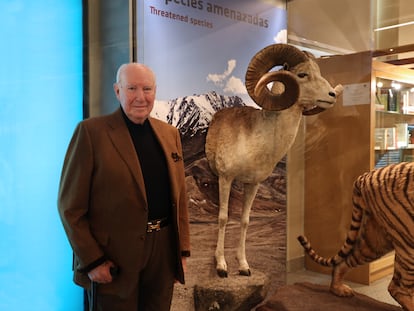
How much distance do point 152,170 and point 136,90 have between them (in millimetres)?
401

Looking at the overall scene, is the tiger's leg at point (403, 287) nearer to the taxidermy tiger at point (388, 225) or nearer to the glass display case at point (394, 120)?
the taxidermy tiger at point (388, 225)

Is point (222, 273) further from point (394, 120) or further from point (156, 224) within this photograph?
point (394, 120)

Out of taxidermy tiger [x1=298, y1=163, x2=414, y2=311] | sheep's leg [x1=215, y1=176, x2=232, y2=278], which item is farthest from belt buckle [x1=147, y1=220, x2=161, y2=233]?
taxidermy tiger [x1=298, y1=163, x2=414, y2=311]

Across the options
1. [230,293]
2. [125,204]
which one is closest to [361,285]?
[230,293]

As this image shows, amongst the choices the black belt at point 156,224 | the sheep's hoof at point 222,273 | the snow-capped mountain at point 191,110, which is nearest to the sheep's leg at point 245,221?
the sheep's hoof at point 222,273

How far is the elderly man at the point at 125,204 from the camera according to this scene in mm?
2061

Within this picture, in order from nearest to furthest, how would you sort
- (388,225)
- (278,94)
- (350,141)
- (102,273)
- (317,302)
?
(102,273)
(388,225)
(278,94)
(317,302)
(350,141)

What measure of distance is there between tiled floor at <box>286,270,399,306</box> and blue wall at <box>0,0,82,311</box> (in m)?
2.45

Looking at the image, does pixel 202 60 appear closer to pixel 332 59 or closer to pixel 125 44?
pixel 125 44

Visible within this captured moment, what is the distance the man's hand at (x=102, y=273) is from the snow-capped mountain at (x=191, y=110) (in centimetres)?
138

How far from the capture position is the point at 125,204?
6.95ft

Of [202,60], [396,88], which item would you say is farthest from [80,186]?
[396,88]

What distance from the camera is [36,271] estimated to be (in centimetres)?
290

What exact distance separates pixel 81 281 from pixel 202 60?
6.59 ft
